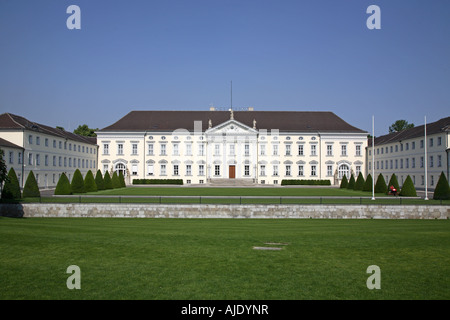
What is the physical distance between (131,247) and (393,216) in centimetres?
1922

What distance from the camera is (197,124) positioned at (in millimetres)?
67375

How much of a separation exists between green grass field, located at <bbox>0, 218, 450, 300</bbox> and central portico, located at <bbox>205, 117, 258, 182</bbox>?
164 feet

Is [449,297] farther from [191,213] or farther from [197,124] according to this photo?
[197,124]

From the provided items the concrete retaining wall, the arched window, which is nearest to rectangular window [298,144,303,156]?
the arched window

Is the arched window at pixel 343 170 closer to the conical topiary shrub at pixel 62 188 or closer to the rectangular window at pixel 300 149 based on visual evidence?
the rectangular window at pixel 300 149

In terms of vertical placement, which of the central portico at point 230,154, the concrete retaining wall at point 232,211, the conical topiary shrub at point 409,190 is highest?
the central portico at point 230,154

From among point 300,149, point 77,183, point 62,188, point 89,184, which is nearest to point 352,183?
point 300,149

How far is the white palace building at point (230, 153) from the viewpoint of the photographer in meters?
65.2

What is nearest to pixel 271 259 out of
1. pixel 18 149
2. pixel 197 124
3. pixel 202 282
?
pixel 202 282

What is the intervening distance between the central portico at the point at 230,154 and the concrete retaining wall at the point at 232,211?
3953 centimetres

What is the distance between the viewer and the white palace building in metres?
65.2

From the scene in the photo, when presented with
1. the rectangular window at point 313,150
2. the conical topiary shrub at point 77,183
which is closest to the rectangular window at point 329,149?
the rectangular window at point 313,150
